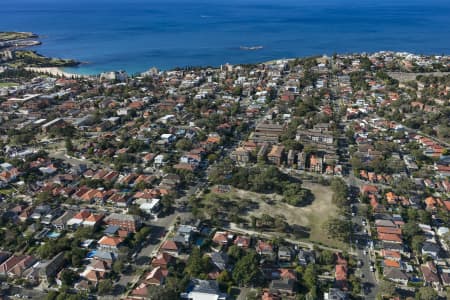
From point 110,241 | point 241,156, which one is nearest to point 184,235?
point 110,241

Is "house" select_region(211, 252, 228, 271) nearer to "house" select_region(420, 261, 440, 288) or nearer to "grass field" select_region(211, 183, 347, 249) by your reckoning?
"grass field" select_region(211, 183, 347, 249)

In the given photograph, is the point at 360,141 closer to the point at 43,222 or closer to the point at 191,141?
the point at 191,141

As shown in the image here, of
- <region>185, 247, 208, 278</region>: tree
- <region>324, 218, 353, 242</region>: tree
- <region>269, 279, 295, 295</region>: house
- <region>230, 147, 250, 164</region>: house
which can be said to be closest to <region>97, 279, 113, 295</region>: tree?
<region>185, 247, 208, 278</region>: tree

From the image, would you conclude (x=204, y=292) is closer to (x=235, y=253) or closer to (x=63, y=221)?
(x=235, y=253)

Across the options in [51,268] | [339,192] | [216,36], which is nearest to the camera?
[51,268]

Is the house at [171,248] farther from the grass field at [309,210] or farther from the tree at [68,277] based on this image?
the grass field at [309,210]

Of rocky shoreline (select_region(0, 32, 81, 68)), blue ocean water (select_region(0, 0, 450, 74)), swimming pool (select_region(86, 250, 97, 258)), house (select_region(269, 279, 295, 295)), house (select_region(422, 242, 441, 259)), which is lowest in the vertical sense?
swimming pool (select_region(86, 250, 97, 258))

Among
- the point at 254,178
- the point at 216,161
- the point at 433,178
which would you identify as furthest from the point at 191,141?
the point at 433,178

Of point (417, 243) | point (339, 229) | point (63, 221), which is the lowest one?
point (63, 221)
